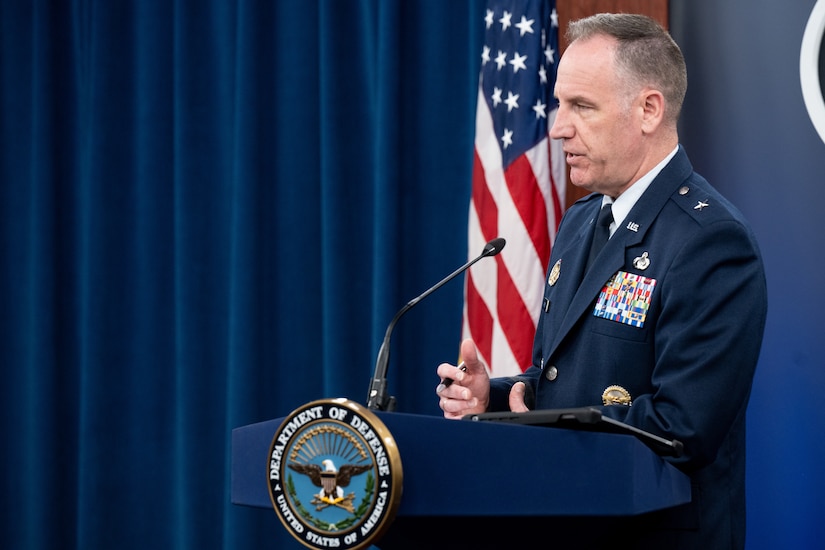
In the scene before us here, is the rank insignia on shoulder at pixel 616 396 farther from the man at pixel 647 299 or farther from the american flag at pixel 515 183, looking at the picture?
the american flag at pixel 515 183

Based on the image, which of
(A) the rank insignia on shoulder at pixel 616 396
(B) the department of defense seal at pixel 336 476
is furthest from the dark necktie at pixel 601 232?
(B) the department of defense seal at pixel 336 476

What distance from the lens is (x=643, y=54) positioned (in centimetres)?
178

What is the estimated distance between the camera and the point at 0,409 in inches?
146

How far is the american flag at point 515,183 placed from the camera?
3002 mm

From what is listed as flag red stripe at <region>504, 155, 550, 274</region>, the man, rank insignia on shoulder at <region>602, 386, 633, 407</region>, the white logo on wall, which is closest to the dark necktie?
the man

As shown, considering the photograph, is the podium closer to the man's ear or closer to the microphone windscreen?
the microphone windscreen

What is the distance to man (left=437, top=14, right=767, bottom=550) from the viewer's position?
1.41 m

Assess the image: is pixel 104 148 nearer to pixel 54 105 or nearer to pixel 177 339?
pixel 54 105

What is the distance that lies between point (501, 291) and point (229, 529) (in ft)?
4.21

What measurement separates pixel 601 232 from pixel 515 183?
4.00 ft

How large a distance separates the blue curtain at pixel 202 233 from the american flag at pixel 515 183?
0.98ft

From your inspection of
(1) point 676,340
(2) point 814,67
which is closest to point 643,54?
(1) point 676,340

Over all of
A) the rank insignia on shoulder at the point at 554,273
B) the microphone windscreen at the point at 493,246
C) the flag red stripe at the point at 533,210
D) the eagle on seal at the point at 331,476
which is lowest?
the eagle on seal at the point at 331,476

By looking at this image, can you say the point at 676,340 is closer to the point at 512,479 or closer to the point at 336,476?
the point at 512,479
